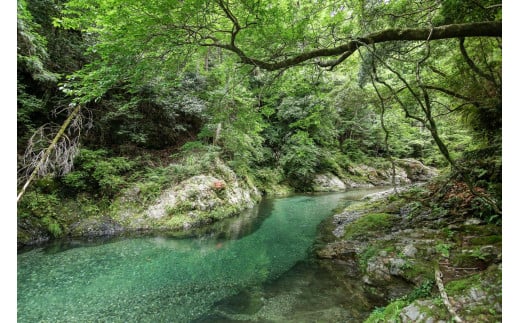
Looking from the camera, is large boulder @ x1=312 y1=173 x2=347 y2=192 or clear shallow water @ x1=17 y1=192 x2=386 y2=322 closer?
clear shallow water @ x1=17 y1=192 x2=386 y2=322

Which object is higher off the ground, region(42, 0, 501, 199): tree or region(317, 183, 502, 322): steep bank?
region(42, 0, 501, 199): tree

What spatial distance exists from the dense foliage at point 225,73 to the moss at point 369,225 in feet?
7.18

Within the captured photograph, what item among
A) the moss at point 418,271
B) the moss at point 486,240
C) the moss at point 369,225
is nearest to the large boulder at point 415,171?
A: the moss at point 369,225

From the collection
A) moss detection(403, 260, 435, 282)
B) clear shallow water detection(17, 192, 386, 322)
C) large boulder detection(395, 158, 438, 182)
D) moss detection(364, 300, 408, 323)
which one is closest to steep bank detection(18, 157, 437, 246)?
clear shallow water detection(17, 192, 386, 322)

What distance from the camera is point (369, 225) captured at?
24.6 feet

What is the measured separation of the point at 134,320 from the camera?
4242 mm

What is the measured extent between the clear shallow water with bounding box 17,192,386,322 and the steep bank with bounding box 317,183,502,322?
69cm

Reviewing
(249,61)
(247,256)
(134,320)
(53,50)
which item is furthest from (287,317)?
(53,50)

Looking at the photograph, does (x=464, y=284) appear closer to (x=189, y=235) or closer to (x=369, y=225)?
(x=369, y=225)

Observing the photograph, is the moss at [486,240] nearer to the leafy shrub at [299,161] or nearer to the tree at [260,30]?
the tree at [260,30]

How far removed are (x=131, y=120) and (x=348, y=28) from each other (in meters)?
10.0

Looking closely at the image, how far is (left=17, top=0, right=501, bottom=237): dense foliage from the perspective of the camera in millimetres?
4516

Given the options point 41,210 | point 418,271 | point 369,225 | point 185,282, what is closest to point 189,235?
point 185,282

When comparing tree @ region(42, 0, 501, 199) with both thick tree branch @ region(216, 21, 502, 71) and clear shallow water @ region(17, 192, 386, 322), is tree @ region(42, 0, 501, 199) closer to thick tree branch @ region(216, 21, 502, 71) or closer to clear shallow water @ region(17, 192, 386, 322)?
thick tree branch @ region(216, 21, 502, 71)
